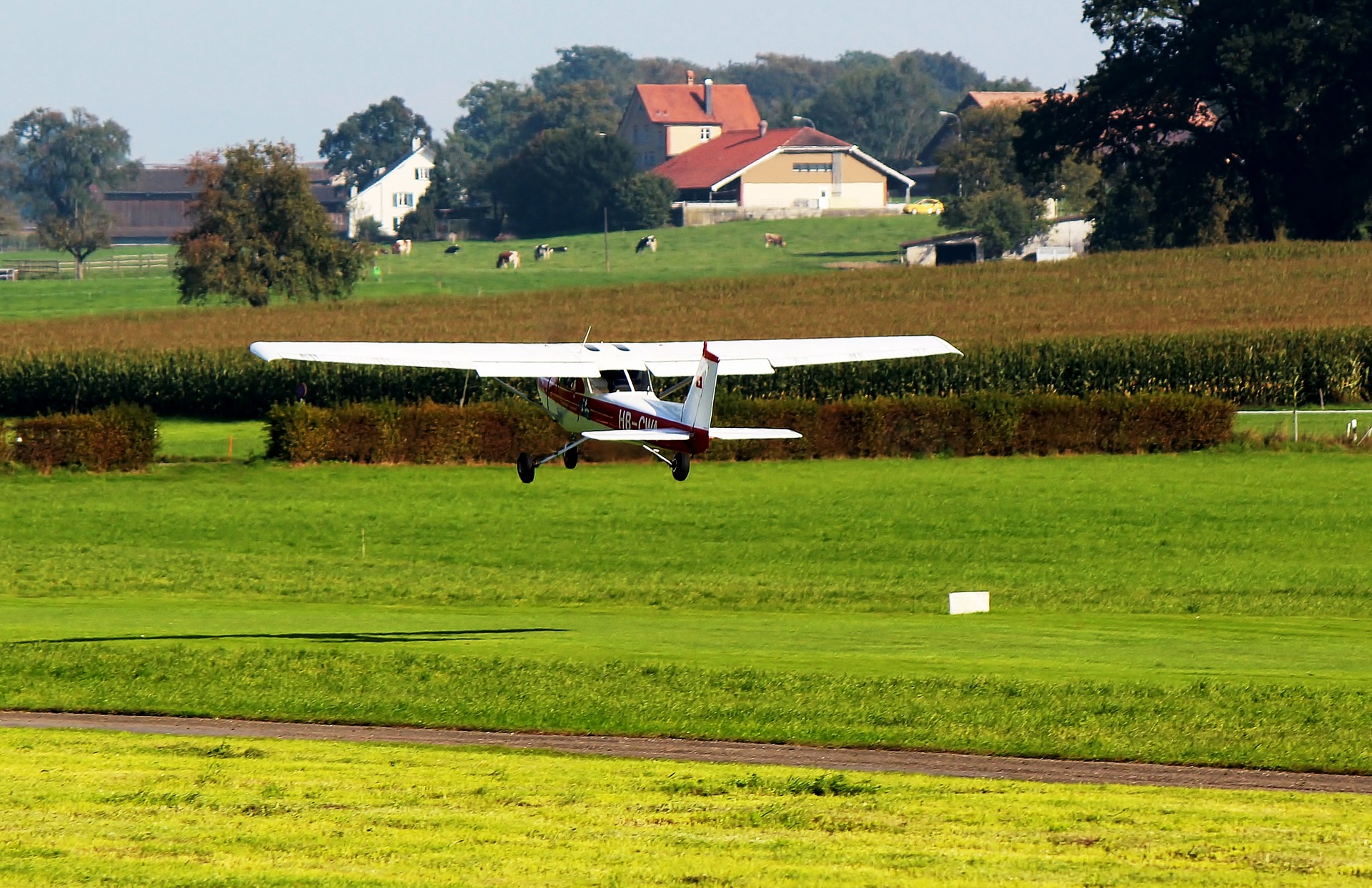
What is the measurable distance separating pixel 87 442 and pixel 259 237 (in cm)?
6162

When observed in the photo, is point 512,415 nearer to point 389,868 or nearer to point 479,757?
point 479,757

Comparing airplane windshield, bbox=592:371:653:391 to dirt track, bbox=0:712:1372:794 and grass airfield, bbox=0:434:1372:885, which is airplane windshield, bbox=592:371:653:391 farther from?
dirt track, bbox=0:712:1372:794

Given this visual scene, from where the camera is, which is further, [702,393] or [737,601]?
[737,601]

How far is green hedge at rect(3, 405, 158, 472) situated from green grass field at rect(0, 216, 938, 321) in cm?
8316

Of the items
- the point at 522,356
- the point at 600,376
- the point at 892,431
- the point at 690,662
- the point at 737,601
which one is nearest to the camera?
the point at 600,376

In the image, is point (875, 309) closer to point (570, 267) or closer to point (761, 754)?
point (570, 267)

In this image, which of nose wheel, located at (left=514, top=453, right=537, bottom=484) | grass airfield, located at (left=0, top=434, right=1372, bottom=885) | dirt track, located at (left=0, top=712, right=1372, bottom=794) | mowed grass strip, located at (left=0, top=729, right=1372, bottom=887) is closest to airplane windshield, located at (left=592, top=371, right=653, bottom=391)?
nose wheel, located at (left=514, top=453, right=537, bottom=484)

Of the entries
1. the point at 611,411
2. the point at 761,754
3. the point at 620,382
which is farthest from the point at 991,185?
the point at 761,754

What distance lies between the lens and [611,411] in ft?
91.9

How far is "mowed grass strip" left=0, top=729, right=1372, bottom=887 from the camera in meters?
16.4

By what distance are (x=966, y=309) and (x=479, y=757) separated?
265 feet

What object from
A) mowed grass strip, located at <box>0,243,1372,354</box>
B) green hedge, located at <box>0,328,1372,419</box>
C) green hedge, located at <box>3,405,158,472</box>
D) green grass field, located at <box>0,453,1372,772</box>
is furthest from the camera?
mowed grass strip, located at <box>0,243,1372,354</box>

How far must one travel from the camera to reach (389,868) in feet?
54.3

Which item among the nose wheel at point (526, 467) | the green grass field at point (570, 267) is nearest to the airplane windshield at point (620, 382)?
the nose wheel at point (526, 467)
